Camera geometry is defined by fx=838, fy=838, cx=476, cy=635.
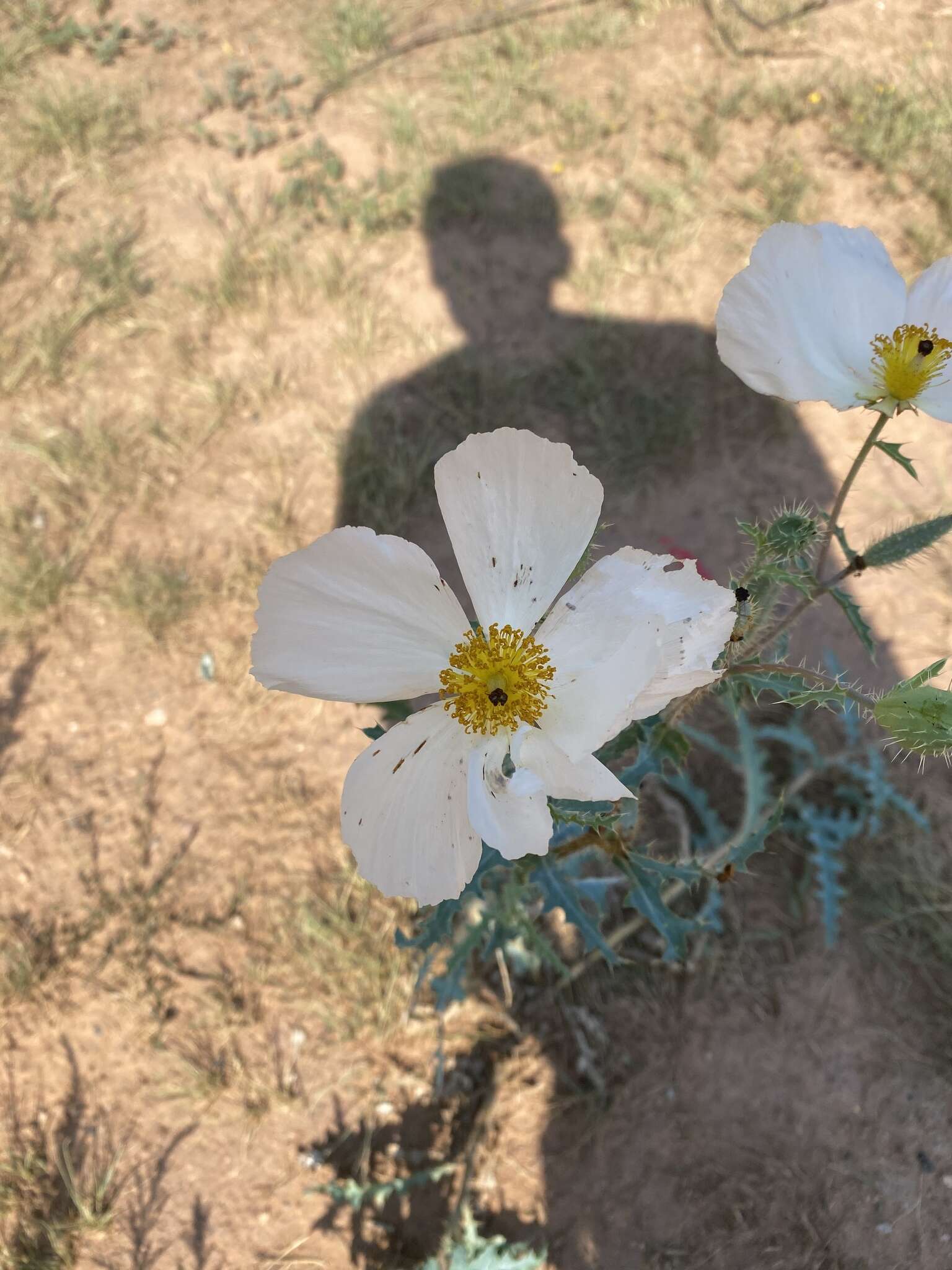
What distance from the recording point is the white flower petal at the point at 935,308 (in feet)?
3.62

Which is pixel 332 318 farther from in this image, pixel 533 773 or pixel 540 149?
pixel 533 773

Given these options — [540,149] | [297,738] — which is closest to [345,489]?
[297,738]

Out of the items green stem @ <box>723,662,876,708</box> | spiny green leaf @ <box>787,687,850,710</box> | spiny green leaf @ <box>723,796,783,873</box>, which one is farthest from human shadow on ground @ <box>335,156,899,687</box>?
spiny green leaf @ <box>787,687,850,710</box>

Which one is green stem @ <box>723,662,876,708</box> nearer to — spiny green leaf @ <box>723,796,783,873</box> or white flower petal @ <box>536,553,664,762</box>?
white flower petal @ <box>536,553,664,762</box>

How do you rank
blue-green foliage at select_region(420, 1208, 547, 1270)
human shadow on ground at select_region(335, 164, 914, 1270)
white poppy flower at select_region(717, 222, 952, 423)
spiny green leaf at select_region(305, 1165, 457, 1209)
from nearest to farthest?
white poppy flower at select_region(717, 222, 952, 423) < blue-green foliage at select_region(420, 1208, 547, 1270) < spiny green leaf at select_region(305, 1165, 457, 1209) < human shadow on ground at select_region(335, 164, 914, 1270)

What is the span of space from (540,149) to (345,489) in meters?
1.66

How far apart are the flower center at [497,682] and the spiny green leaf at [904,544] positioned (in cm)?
47

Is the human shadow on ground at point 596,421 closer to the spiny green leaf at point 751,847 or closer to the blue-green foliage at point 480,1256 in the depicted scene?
the spiny green leaf at point 751,847

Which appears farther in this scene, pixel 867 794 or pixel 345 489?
pixel 345 489

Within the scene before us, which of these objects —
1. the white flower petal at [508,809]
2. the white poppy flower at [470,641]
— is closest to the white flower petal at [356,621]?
the white poppy flower at [470,641]

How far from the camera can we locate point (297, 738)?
2.21 metres

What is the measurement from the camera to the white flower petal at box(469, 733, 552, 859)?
32.0 inches

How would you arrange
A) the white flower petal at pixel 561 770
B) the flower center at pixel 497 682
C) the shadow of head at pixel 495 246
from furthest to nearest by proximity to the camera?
the shadow of head at pixel 495 246
the flower center at pixel 497 682
the white flower petal at pixel 561 770

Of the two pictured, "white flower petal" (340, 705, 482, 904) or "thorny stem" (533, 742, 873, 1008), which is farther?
"thorny stem" (533, 742, 873, 1008)
